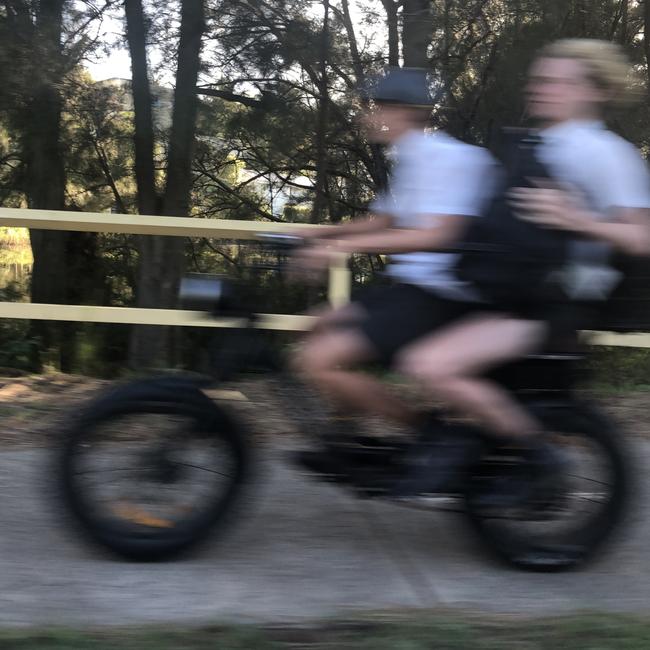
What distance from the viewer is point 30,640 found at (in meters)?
2.40

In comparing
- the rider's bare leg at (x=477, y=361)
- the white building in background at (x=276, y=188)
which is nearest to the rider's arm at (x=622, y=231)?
the rider's bare leg at (x=477, y=361)

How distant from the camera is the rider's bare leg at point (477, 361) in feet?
9.12

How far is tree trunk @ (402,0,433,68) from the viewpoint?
917cm

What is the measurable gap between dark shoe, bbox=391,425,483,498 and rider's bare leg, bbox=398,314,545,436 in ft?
0.27

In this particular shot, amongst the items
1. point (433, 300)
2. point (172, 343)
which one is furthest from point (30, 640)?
point (172, 343)

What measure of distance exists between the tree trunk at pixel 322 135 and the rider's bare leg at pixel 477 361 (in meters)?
7.31

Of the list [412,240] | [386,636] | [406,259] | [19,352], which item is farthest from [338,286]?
[19,352]

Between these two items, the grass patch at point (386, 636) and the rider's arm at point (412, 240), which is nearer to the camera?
the grass patch at point (386, 636)

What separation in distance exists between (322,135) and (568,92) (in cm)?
808

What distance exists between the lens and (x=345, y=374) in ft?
9.70

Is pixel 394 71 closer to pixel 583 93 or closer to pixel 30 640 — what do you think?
pixel 583 93

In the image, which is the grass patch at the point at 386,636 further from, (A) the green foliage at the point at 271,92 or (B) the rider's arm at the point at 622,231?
(A) the green foliage at the point at 271,92

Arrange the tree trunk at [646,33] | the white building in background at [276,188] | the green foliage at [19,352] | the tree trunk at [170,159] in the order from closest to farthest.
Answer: the green foliage at [19,352] → the tree trunk at [170,159] → the tree trunk at [646,33] → the white building in background at [276,188]

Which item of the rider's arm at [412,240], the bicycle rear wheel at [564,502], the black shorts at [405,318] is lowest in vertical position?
the bicycle rear wheel at [564,502]
